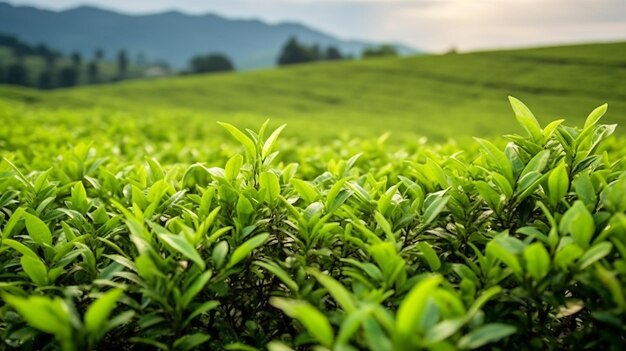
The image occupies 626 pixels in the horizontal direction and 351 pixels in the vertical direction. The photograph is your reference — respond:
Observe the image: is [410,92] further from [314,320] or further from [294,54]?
[294,54]

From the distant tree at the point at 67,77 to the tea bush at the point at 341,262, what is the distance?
3916 inches

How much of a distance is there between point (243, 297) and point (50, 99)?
32.1 m

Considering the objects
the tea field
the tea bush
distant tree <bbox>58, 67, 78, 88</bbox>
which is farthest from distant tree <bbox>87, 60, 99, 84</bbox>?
the tea bush

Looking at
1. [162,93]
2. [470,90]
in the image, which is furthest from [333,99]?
[162,93]

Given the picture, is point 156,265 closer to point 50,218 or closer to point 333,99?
point 50,218

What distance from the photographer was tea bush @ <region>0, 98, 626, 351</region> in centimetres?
122

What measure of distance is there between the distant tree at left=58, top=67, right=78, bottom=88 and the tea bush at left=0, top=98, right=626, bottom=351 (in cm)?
9947

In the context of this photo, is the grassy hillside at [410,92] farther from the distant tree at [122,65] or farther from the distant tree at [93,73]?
the distant tree at [122,65]

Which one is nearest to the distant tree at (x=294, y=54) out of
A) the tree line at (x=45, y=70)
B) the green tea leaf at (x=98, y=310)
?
the tree line at (x=45, y=70)

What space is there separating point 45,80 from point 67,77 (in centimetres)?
410

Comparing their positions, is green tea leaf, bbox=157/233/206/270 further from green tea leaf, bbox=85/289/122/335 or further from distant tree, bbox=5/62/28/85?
distant tree, bbox=5/62/28/85

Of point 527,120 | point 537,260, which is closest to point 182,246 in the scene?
point 537,260

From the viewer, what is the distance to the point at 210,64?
99.0 metres

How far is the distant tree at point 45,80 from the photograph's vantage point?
289 feet
